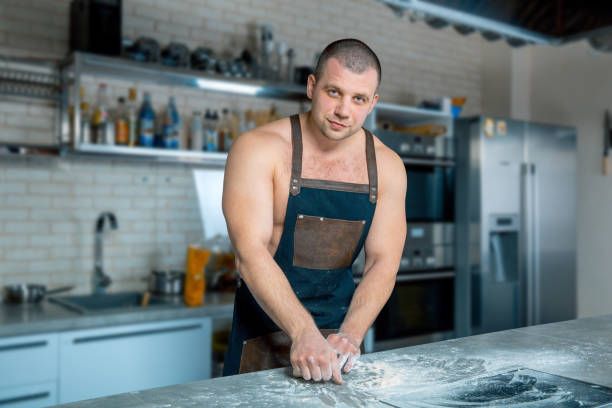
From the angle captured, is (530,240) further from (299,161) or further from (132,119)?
(299,161)

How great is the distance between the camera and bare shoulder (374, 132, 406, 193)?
2127mm

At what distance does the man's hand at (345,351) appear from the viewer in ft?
4.79

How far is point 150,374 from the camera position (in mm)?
3053

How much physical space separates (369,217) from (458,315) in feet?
8.46

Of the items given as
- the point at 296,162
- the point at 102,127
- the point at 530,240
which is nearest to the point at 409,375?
the point at 296,162

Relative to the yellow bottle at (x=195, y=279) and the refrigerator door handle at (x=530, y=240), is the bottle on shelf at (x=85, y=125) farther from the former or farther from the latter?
the refrigerator door handle at (x=530, y=240)

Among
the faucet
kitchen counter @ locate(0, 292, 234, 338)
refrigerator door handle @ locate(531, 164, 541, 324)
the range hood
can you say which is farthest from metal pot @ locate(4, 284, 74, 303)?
refrigerator door handle @ locate(531, 164, 541, 324)

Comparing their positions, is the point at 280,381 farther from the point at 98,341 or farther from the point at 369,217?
the point at 98,341

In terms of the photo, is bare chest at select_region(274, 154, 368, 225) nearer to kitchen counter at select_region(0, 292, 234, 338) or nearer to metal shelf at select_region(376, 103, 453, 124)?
kitchen counter at select_region(0, 292, 234, 338)

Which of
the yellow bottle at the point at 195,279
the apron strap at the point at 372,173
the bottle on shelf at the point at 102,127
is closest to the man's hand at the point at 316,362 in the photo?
the apron strap at the point at 372,173

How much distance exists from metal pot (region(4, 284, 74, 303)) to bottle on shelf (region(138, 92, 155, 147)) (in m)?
0.95

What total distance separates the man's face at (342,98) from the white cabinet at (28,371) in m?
1.74

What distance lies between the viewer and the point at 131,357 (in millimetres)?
3004

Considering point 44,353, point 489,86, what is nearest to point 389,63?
point 489,86
